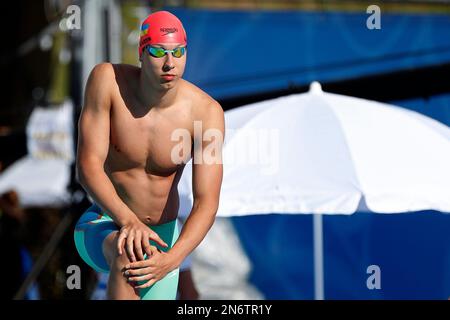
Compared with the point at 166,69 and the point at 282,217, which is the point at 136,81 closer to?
the point at 166,69

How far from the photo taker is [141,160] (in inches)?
153

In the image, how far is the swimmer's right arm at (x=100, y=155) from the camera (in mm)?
3484

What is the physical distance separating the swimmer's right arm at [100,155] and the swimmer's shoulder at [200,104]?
337mm

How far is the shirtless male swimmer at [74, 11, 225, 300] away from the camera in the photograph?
347 centimetres

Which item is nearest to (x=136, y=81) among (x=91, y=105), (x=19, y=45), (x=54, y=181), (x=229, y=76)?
(x=91, y=105)

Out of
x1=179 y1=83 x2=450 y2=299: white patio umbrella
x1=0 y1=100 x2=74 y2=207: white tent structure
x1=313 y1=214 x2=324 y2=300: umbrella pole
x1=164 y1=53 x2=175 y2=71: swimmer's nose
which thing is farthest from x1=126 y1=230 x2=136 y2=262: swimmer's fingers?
x1=0 y1=100 x2=74 y2=207: white tent structure

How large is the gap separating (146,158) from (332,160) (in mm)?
2139

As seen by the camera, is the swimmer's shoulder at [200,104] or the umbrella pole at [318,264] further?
the umbrella pole at [318,264]

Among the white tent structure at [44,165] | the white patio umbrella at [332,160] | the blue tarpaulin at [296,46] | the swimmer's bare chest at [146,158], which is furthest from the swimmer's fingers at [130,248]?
the white tent structure at [44,165]

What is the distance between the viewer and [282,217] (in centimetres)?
848

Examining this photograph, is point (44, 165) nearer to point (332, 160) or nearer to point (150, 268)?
point (332, 160)

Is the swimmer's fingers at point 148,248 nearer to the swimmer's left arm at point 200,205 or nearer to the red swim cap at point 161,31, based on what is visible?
the swimmer's left arm at point 200,205

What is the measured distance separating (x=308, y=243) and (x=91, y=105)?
198 inches
